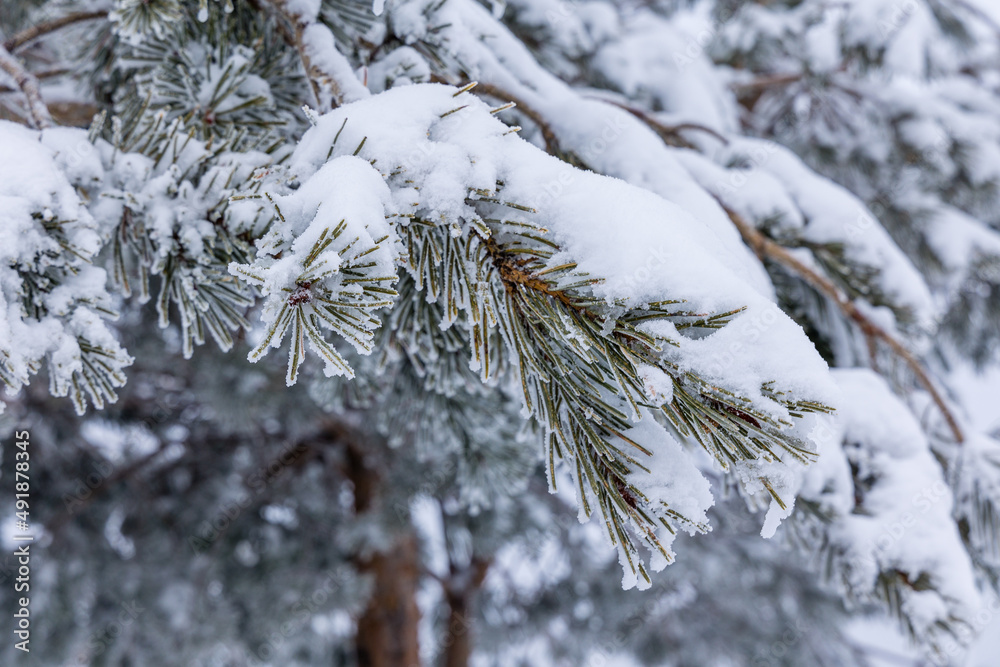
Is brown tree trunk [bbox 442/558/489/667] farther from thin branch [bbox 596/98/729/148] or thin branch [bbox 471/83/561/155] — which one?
thin branch [bbox 471/83/561/155]

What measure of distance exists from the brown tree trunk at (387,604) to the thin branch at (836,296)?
2.45 metres

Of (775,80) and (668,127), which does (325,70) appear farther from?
(775,80)

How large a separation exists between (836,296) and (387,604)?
9.74 ft

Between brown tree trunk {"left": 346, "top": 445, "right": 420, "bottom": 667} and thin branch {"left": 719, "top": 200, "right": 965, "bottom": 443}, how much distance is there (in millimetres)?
2450

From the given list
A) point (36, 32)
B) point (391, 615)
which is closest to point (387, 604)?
point (391, 615)

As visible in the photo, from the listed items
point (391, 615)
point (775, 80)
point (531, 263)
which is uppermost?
point (531, 263)

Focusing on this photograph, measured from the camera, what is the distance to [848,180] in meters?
2.91

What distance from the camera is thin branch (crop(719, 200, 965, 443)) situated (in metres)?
1.04

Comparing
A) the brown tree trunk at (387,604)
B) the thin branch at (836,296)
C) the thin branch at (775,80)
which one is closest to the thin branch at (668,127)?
the thin branch at (836,296)

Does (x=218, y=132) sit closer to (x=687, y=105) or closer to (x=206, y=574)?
(x=687, y=105)

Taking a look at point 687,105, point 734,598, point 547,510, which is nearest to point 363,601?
point 547,510

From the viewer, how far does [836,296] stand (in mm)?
1075

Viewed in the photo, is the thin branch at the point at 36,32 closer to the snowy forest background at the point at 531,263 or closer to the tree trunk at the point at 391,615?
the snowy forest background at the point at 531,263

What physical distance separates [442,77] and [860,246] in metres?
0.96
